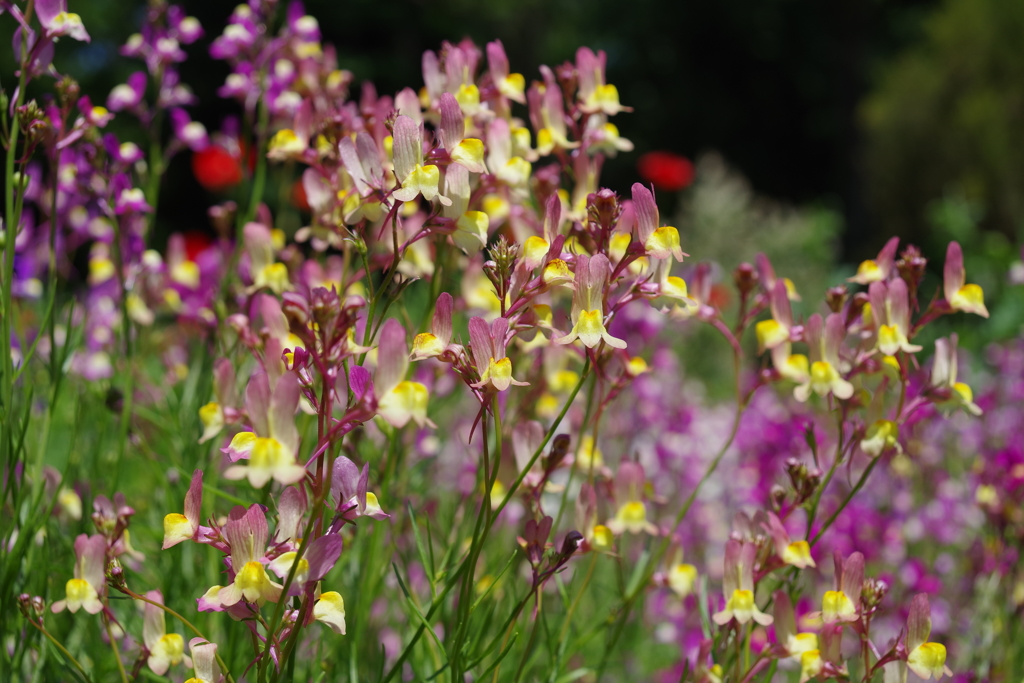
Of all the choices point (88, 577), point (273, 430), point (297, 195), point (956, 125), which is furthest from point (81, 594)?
point (956, 125)

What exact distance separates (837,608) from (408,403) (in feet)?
1.94

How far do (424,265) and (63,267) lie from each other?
99 cm

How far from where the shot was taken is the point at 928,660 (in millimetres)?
919

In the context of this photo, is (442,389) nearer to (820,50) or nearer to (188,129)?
(188,129)

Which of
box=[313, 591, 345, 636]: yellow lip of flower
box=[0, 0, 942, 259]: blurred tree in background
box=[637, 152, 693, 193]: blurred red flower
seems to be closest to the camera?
box=[313, 591, 345, 636]: yellow lip of flower

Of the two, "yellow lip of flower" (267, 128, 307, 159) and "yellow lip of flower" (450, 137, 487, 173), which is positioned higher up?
"yellow lip of flower" (267, 128, 307, 159)

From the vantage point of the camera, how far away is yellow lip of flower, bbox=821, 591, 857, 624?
3.15ft

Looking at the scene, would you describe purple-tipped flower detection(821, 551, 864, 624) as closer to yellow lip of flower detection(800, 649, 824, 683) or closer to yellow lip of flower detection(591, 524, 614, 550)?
yellow lip of flower detection(800, 649, 824, 683)

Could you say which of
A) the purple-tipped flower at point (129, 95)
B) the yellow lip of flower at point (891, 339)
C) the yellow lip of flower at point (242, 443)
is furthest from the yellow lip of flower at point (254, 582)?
the purple-tipped flower at point (129, 95)

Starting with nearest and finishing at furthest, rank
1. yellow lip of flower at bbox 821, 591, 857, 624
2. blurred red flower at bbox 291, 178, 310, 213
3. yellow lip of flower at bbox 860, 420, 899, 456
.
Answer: yellow lip of flower at bbox 821, 591, 857, 624
yellow lip of flower at bbox 860, 420, 899, 456
blurred red flower at bbox 291, 178, 310, 213

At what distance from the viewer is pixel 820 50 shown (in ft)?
52.4

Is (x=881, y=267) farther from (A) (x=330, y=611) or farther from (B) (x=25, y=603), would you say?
(B) (x=25, y=603)

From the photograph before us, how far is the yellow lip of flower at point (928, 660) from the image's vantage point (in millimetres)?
916

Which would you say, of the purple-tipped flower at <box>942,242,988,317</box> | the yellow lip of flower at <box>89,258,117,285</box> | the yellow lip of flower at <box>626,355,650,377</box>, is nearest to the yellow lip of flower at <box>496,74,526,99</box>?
the yellow lip of flower at <box>626,355,650,377</box>
